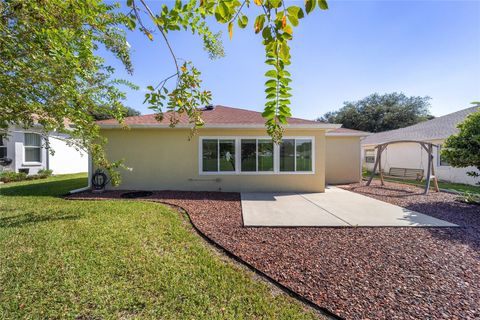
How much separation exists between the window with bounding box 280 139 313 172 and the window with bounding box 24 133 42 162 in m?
14.8

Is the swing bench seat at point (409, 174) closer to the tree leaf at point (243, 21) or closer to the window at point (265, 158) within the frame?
the window at point (265, 158)

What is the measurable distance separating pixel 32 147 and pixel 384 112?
45906 millimetres

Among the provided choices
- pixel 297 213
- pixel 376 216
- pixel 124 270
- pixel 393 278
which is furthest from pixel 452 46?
pixel 124 270

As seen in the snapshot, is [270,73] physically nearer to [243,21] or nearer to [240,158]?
[243,21]

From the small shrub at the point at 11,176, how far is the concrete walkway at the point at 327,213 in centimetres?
1314

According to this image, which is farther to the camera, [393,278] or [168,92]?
[393,278]

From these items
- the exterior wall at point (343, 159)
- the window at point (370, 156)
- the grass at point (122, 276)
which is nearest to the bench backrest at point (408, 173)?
the exterior wall at point (343, 159)

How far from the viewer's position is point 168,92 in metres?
1.90

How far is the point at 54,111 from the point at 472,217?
10557 millimetres

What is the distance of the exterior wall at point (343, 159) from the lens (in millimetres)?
12648

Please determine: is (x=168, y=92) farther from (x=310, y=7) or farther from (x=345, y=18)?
(x=345, y=18)

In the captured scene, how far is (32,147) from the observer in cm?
1298

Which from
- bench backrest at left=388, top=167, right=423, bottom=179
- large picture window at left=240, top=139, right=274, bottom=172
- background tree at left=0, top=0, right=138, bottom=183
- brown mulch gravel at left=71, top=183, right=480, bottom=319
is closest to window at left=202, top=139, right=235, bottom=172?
large picture window at left=240, top=139, right=274, bottom=172

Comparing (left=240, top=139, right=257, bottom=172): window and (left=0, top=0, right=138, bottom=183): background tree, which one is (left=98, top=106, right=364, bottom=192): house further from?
(left=0, top=0, right=138, bottom=183): background tree
